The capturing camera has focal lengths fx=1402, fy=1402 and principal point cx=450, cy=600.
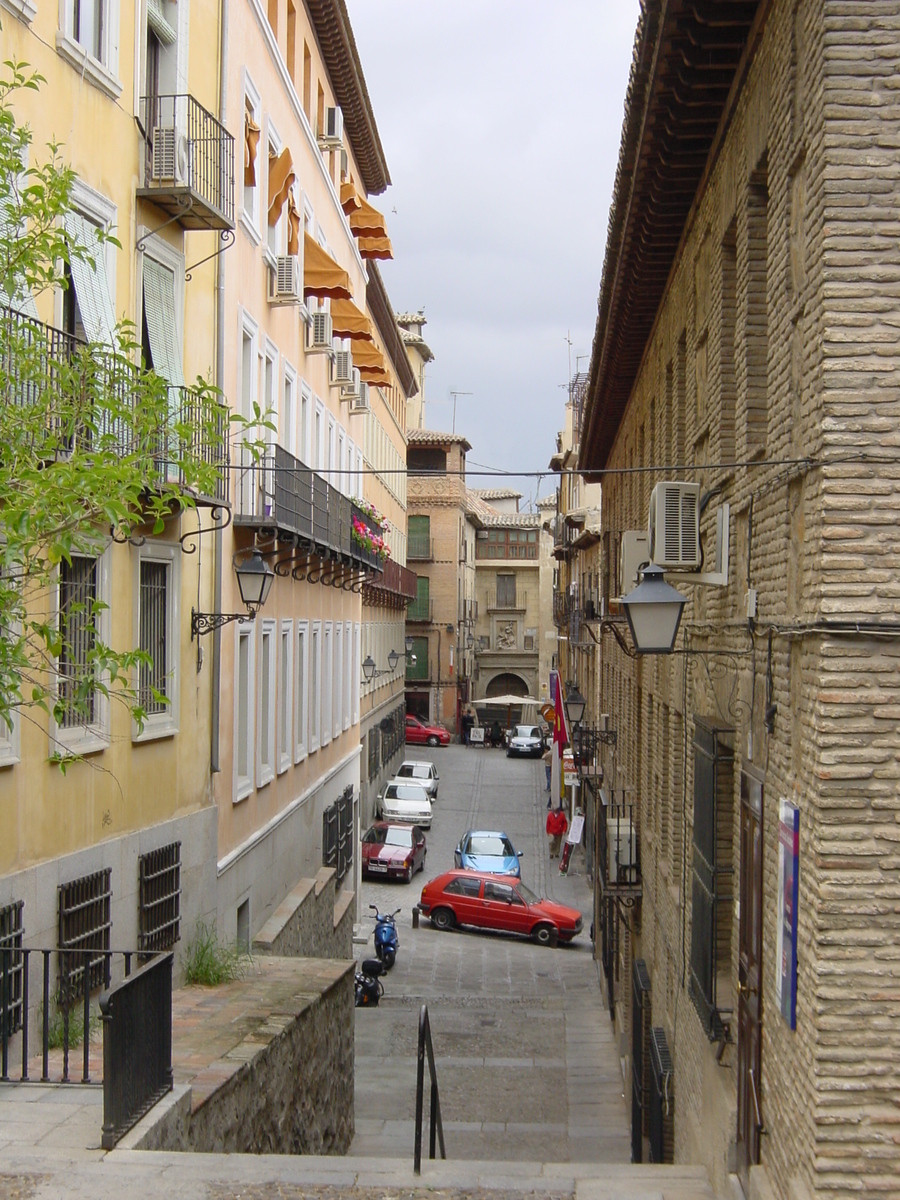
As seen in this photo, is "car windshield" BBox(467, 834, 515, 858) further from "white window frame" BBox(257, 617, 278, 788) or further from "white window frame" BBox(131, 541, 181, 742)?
"white window frame" BBox(131, 541, 181, 742)

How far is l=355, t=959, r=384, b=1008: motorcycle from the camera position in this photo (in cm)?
2217

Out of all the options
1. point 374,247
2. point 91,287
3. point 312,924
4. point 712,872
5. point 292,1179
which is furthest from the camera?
point 374,247

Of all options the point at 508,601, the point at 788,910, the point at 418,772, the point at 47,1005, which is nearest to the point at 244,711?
the point at 47,1005

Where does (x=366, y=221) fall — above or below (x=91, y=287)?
above

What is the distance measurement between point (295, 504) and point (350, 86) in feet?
38.4

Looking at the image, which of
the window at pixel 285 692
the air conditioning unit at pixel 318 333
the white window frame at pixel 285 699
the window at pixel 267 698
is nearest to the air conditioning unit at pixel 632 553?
the window at pixel 267 698

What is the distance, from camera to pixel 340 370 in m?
27.0

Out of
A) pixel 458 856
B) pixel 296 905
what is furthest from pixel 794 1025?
pixel 458 856

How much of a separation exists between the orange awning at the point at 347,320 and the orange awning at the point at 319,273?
309 cm

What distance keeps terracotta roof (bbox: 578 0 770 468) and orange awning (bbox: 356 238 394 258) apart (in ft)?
52.5

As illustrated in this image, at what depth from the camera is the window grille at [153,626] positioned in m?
13.3

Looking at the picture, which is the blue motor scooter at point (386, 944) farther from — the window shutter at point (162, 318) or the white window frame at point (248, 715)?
the window shutter at point (162, 318)

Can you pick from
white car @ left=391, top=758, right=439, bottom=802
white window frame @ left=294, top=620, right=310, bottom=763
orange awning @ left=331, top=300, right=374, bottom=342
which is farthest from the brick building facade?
white car @ left=391, top=758, right=439, bottom=802

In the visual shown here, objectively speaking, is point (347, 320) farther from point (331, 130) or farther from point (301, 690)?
point (301, 690)
